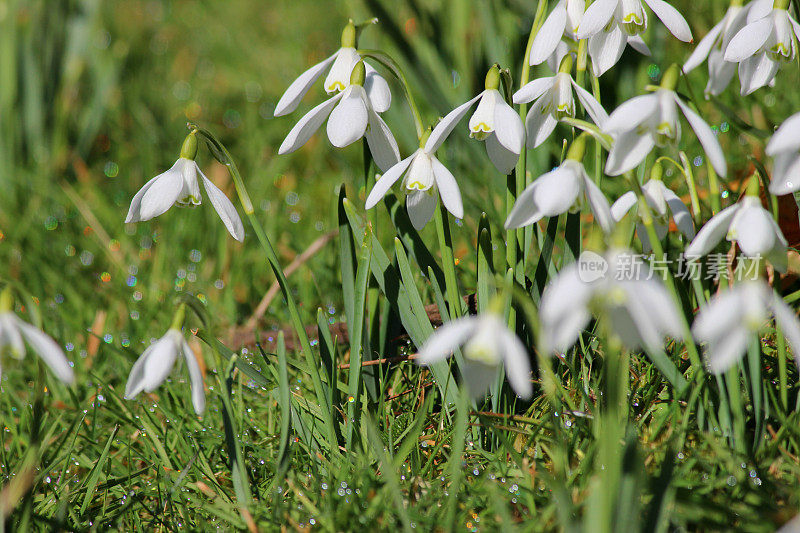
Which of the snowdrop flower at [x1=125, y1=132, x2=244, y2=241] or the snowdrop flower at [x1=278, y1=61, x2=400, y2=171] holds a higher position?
the snowdrop flower at [x1=278, y1=61, x2=400, y2=171]

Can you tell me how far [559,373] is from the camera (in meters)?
1.28

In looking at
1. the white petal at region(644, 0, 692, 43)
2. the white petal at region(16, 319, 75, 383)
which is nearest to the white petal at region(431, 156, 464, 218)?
the white petal at region(644, 0, 692, 43)

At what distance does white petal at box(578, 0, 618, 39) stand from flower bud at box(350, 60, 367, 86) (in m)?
0.32

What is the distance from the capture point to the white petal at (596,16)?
99 centimetres

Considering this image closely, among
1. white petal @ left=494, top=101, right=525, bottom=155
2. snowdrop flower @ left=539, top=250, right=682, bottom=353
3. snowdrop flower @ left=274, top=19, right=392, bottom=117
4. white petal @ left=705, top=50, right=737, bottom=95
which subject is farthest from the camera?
white petal @ left=705, top=50, right=737, bottom=95

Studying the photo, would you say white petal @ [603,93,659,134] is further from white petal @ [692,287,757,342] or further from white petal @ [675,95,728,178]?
white petal @ [692,287,757,342]

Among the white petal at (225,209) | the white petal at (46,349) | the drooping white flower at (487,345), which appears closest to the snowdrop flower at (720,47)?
the drooping white flower at (487,345)

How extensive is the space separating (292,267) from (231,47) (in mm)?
2122

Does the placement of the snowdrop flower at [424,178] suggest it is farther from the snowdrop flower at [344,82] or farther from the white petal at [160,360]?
the white petal at [160,360]

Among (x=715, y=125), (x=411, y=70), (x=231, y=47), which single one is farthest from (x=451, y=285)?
(x=231, y=47)

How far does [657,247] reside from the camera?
3.18 ft

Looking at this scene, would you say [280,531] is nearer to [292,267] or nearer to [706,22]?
[292,267]

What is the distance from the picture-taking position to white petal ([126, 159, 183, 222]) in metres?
1.00

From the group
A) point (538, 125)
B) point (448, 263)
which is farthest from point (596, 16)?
point (448, 263)
